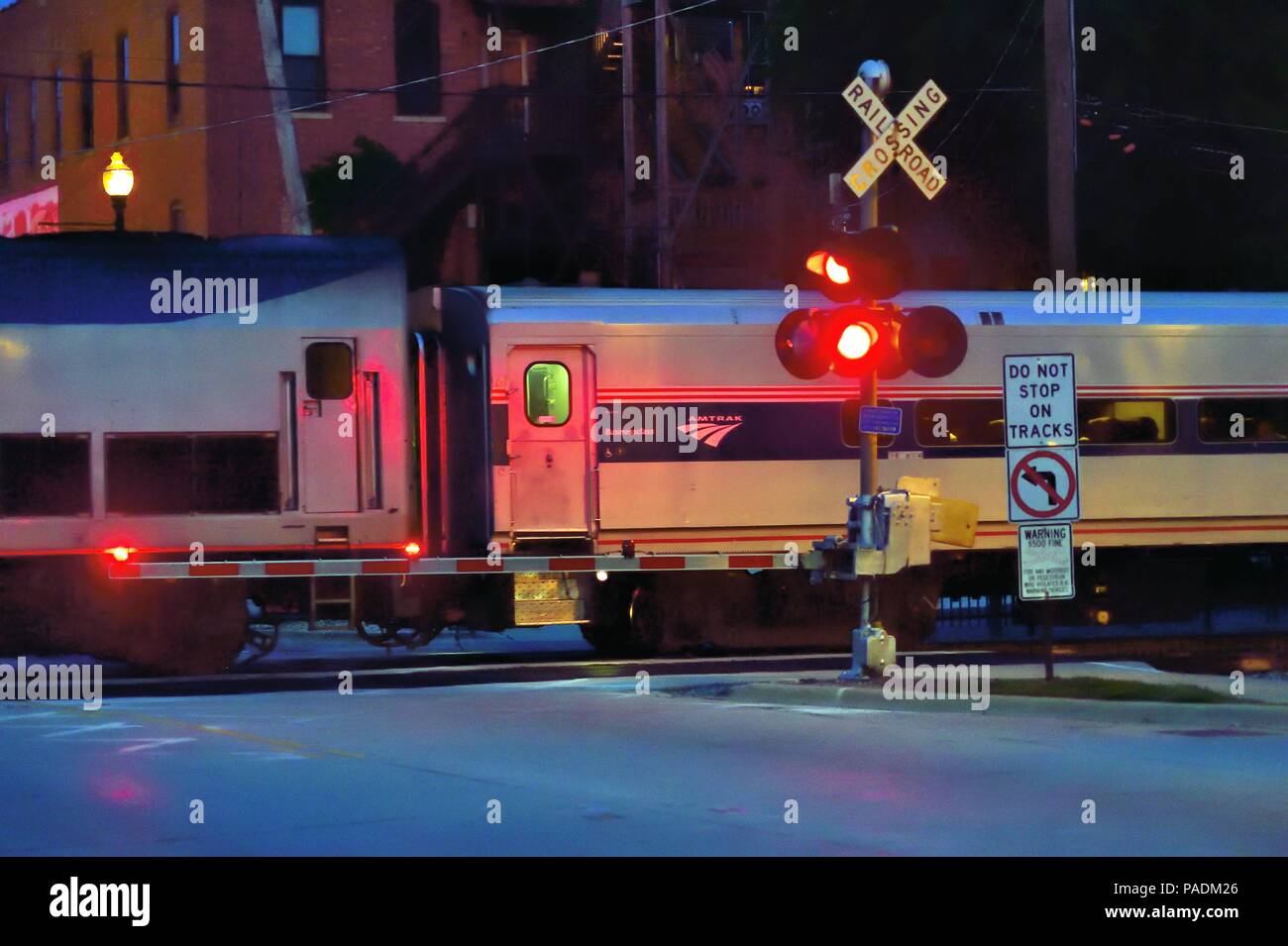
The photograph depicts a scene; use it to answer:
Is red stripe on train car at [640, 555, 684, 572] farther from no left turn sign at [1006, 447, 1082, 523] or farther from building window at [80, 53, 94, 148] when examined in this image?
building window at [80, 53, 94, 148]

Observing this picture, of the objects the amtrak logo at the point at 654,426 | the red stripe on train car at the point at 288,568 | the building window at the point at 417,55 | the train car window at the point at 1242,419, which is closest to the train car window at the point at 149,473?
the red stripe on train car at the point at 288,568

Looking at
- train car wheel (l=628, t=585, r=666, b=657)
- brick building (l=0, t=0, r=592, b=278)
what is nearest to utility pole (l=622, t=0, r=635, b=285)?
brick building (l=0, t=0, r=592, b=278)

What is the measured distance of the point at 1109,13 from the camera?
2495 cm

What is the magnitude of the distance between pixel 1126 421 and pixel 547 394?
5884 mm

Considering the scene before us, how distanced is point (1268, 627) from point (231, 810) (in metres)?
13.8

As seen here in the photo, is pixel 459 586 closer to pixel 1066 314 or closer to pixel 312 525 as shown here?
pixel 312 525

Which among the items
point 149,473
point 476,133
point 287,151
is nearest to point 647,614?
point 149,473

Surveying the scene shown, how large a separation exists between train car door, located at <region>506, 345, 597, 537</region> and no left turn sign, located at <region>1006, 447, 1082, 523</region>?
5.18 meters

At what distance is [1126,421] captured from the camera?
2022 centimetres

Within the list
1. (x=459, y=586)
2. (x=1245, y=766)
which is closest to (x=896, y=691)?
(x=1245, y=766)

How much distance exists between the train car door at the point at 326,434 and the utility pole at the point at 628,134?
15233mm

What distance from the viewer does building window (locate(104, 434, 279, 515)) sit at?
59.2 ft
